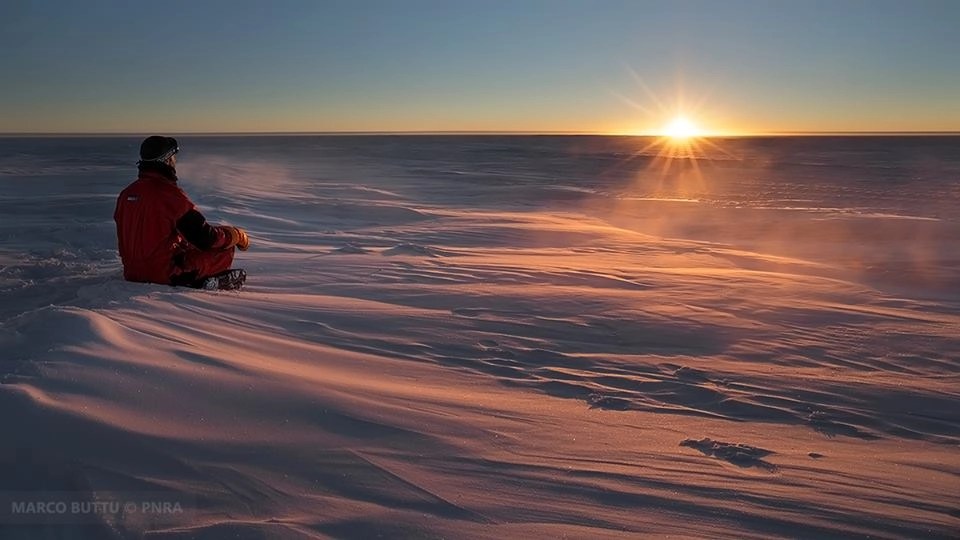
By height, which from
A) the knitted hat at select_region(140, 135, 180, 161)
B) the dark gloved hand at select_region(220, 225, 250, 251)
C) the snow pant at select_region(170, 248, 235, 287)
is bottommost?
the snow pant at select_region(170, 248, 235, 287)

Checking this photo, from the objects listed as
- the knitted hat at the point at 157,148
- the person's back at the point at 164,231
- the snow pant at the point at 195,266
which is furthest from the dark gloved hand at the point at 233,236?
the knitted hat at the point at 157,148

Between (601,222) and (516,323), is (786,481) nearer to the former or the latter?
(516,323)

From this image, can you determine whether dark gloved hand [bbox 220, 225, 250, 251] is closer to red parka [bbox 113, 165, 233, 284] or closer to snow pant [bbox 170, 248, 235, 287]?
red parka [bbox 113, 165, 233, 284]

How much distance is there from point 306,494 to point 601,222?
10.8 metres

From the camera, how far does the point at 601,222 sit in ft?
41.8

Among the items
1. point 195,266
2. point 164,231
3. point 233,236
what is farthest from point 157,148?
point 195,266

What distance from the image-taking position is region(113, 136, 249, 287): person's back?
15.6 feet

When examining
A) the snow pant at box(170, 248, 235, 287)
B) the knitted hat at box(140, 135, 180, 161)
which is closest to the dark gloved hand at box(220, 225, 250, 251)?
the snow pant at box(170, 248, 235, 287)

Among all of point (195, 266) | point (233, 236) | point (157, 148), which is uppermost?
point (157, 148)

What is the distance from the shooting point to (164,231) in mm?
4891

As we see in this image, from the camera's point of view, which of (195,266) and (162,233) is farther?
(195,266)

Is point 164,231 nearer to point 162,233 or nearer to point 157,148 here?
point 162,233

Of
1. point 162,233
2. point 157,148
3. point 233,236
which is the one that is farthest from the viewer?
point 233,236

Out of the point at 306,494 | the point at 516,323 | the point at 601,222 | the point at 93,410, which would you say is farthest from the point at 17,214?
the point at 306,494
